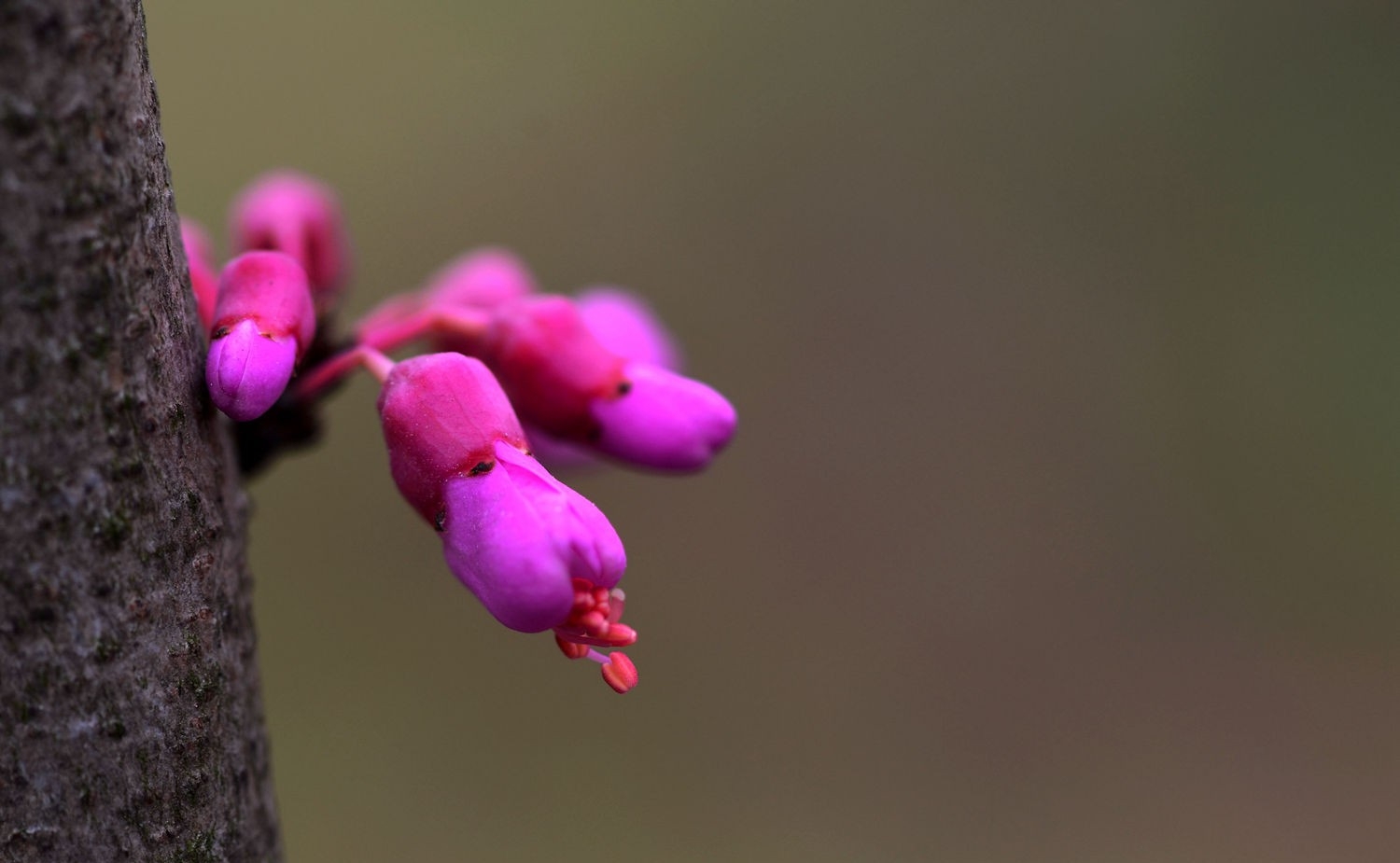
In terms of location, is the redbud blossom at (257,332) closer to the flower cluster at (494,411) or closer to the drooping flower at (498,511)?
the flower cluster at (494,411)

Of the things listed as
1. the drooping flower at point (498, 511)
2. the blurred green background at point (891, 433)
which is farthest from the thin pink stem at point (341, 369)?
the blurred green background at point (891, 433)

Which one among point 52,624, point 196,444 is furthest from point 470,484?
point 52,624

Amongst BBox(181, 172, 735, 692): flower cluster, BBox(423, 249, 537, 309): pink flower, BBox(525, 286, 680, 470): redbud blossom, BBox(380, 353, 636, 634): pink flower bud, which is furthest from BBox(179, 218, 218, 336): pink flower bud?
BBox(525, 286, 680, 470): redbud blossom

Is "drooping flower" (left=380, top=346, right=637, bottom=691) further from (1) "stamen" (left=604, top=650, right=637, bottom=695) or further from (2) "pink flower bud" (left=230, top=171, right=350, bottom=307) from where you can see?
(2) "pink flower bud" (left=230, top=171, right=350, bottom=307)

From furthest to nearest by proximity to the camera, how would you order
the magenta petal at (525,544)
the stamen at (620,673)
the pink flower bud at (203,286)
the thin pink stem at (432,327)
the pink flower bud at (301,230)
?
the pink flower bud at (301,230)
the thin pink stem at (432,327)
the pink flower bud at (203,286)
the stamen at (620,673)
the magenta petal at (525,544)

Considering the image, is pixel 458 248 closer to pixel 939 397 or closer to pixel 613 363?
pixel 939 397

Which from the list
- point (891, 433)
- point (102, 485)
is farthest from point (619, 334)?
point (891, 433)

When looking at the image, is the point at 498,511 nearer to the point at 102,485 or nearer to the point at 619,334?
the point at 102,485

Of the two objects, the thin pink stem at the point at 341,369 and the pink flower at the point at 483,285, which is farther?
the pink flower at the point at 483,285
